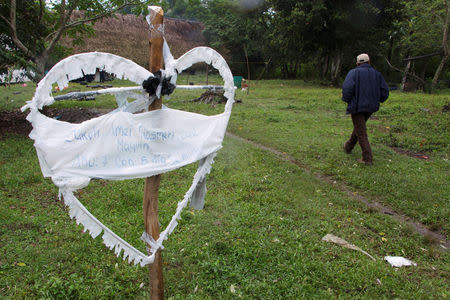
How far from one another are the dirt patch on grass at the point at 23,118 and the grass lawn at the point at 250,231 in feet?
4.16

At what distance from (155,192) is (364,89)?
443 cm

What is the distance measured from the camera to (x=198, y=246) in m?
3.25

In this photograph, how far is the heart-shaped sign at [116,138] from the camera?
165cm

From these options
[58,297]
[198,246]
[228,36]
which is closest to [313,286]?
[198,246]

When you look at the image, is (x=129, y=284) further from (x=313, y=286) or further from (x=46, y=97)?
(x=46, y=97)

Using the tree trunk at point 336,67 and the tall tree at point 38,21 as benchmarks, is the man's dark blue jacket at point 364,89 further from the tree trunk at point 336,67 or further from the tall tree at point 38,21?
the tree trunk at point 336,67

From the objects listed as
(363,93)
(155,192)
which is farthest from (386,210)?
(155,192)

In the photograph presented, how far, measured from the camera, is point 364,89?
5.32m

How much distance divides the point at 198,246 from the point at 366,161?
3.70 metres

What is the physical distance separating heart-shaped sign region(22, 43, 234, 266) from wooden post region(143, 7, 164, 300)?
61mm

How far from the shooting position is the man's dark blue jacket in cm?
531

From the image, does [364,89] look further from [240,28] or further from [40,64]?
[240,28]

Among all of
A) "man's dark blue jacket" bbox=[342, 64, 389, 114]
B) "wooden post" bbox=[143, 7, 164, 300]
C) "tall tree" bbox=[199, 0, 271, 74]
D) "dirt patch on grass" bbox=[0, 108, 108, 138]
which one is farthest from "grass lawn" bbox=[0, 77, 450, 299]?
"tall tree" bbox=[199, 0, 271, 74]

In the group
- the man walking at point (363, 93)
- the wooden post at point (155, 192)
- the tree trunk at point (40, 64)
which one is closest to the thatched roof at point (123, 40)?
the tree trunk at point (40, 64)
